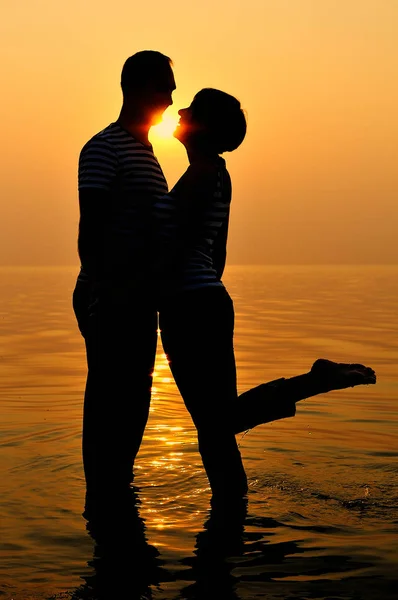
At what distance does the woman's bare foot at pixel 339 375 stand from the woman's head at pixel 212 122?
129 centimetres

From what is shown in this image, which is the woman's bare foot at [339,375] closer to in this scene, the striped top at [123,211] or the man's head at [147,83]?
the striped top at [123,211]

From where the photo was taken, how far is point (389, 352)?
54.3 feet

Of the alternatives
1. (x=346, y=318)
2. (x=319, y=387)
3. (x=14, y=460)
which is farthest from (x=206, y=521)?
(x=346, y=318)

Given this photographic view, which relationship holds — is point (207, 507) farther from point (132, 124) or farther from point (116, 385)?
point (132, 124)

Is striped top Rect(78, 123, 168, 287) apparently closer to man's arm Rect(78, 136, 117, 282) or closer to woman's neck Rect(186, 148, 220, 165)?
man's arm Rect(78, 136, 117, 282)

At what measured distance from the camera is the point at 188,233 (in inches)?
212

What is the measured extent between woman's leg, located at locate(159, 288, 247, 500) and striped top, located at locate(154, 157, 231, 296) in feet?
0.27

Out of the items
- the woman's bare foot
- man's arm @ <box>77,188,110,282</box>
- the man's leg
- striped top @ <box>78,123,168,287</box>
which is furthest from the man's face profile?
the woman's bare foot

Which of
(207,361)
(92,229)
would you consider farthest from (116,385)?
(92,229)

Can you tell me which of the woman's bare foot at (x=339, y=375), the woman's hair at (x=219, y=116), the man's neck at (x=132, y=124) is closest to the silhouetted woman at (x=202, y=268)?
the woman's hair at (x=219, y=116)

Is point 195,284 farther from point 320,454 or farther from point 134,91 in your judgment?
point 320,454

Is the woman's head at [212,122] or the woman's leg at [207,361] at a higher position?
the woman's head at [212,122]

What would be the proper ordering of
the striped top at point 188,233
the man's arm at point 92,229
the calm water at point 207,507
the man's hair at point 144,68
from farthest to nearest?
the man's hair at point 144,68
the man's arm at point 92,229
the striped top at point 188,233
the calm water at point 207,507

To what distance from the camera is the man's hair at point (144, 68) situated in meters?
5.68
